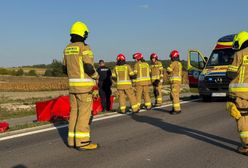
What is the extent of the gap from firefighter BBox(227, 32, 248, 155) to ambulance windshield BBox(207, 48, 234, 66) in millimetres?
9885

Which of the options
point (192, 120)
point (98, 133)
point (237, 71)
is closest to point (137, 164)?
point (237, 71)

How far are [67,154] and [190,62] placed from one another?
40.3ft

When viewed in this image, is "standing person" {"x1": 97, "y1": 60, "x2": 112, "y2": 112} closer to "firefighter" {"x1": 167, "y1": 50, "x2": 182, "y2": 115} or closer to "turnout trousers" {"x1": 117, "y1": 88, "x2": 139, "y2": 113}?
"turnout trousers" {"x1": 117, "y1": 88, "x2": 139, "y2": 113}

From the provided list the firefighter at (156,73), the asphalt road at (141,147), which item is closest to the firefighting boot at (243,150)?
the asphalt road at (141,147)

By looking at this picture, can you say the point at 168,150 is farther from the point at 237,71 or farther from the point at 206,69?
the point at 206,69

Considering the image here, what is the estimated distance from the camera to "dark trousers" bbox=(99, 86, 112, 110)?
14.5 m

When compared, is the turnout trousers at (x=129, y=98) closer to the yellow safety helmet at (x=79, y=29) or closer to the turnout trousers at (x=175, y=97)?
the turnout trousers at (x=175, y=97)

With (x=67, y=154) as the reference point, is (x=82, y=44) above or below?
above

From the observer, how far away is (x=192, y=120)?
11234 millimetres

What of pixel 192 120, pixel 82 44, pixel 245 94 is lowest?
pixel 192 120

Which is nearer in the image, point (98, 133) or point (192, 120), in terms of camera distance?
point (98, 133)

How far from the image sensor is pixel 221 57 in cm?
1695

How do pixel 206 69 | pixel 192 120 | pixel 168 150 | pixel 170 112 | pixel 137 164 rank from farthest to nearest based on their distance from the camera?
pixel 206 69, pixel 170 112, pixel 192 120, pixel 168 150, pixel 137 164

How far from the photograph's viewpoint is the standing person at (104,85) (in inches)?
571
